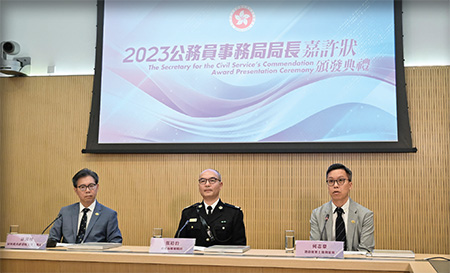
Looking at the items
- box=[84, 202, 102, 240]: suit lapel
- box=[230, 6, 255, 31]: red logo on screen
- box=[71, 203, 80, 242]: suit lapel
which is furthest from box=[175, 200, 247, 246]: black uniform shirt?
box=[230, 6, 255, 31]: red logo on screen

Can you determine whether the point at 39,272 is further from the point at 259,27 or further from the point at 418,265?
the point at 259,27

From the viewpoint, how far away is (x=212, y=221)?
3379 millimetres

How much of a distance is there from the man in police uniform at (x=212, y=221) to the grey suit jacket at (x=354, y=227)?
1.68ft

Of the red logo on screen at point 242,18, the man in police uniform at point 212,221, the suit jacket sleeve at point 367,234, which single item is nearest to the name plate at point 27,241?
the man in police uniform at point 212,221

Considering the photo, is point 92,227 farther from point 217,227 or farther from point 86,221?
point 217,227

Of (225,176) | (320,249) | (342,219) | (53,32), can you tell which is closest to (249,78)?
(225,176)

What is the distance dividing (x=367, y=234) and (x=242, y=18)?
7.72ft

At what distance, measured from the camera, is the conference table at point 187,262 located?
240 centimetres

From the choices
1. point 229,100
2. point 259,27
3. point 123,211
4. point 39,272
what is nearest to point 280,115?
point 229,100

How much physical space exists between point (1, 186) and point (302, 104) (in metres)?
3.07

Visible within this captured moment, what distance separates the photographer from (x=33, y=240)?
2.84 meters

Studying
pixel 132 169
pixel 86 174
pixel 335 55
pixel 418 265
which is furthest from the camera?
pixel 132 169

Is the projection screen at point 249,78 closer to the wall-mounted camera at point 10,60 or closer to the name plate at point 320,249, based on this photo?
the wall-mounted camera at point 10,60

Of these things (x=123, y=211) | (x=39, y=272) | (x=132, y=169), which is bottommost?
(x=39, y=272)
